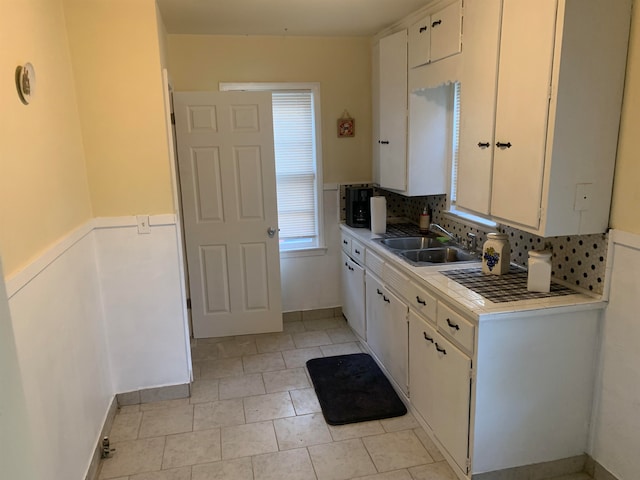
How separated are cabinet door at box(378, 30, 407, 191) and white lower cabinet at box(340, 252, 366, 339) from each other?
73 cm

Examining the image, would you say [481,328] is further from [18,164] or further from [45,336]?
[18,164]

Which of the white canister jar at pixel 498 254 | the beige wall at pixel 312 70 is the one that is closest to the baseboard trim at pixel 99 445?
the white canister jar at pixel 498 254

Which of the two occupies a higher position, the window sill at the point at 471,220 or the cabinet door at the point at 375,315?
the window sill at the point at 471,220

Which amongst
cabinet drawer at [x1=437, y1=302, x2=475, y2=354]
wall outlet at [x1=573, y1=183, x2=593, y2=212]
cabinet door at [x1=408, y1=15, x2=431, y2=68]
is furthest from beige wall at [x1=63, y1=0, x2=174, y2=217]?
wall outlet at [x1=573, y1=183, x2=593, y2=212]

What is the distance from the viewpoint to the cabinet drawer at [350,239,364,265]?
3.52 meters

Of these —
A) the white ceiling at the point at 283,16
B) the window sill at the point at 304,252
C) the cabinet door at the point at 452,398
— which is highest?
the white ceiling at the point at 283,16

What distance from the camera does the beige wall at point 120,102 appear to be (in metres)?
2.59

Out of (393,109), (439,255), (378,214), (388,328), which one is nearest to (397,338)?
(388,328)

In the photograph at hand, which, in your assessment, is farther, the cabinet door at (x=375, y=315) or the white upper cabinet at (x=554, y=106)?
the cabinet door at (x=375, y=315)

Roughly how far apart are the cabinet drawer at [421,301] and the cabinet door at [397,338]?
0.11 m

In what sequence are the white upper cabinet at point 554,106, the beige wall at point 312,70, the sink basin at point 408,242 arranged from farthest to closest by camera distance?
the beige wall at point 312,70, the sink basin at point 408,242, the white upper cabinet at point 554,106

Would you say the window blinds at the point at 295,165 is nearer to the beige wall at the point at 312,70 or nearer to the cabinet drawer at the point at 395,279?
the beige wall at the point at 312,70

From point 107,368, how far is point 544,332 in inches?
99.4

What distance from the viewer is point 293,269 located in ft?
13.7
